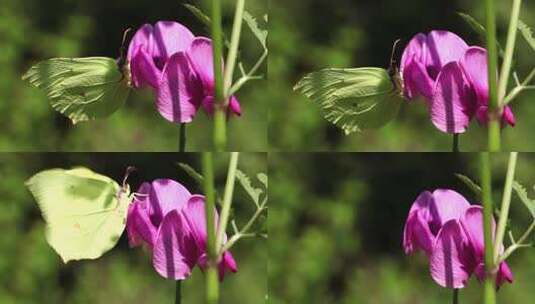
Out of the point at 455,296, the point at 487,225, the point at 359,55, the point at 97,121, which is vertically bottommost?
the point at 455,296

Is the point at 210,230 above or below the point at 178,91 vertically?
below

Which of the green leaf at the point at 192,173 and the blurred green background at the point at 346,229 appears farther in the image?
the blurred green background at the point at 346,229

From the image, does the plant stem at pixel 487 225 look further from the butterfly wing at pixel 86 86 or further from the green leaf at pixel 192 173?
the butterfly wing at pixel 86 86

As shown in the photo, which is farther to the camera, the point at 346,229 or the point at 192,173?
the point at 346,229

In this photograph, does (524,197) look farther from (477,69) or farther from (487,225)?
(477,69)

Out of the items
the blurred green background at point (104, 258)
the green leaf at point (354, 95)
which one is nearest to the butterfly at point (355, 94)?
the green leaf at point (354, 95)

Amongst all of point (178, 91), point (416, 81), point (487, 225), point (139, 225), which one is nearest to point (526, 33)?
point (416, 81)

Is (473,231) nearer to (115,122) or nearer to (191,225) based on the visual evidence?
(191,225)
